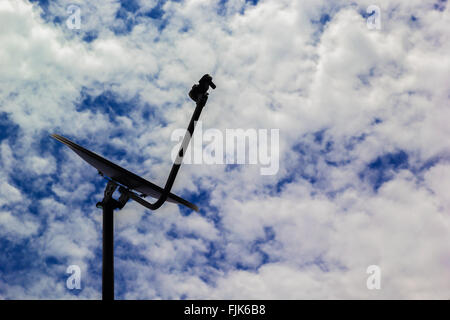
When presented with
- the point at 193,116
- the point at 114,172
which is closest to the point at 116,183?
the point at 114,172

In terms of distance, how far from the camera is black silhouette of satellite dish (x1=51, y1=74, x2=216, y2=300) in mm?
11234

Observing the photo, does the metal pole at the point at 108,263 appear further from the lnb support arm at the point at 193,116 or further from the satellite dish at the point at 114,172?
the lnb support arm at the point at 193,116

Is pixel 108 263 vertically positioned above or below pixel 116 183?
below

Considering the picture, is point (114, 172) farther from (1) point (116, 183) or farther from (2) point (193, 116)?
(2) point (193, 116)

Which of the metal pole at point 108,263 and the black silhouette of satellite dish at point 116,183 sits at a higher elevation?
the black silhouette of satellite dish at point 116,183

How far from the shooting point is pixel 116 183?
12297mm

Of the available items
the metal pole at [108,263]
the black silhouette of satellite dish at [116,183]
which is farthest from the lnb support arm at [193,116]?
the metal pole at [108,263]

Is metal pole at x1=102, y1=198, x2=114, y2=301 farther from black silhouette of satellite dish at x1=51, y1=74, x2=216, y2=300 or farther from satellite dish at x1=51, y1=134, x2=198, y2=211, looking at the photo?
satellite dish at x1=51, y1=134, x2=198, y2=211

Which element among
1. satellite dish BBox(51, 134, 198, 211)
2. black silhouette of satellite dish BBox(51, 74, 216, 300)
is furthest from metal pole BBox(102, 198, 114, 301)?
satellite dish BBox(51, 134, 198, 211)

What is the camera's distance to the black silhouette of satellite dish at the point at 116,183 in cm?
1123

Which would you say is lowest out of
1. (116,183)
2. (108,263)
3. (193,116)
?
(108,263)

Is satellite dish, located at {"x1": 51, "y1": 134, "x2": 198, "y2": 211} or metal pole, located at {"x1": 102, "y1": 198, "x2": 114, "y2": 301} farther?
satellite dish, located at {"x1": 51, "y1": 134, "x2": 198, "y2": 211}
